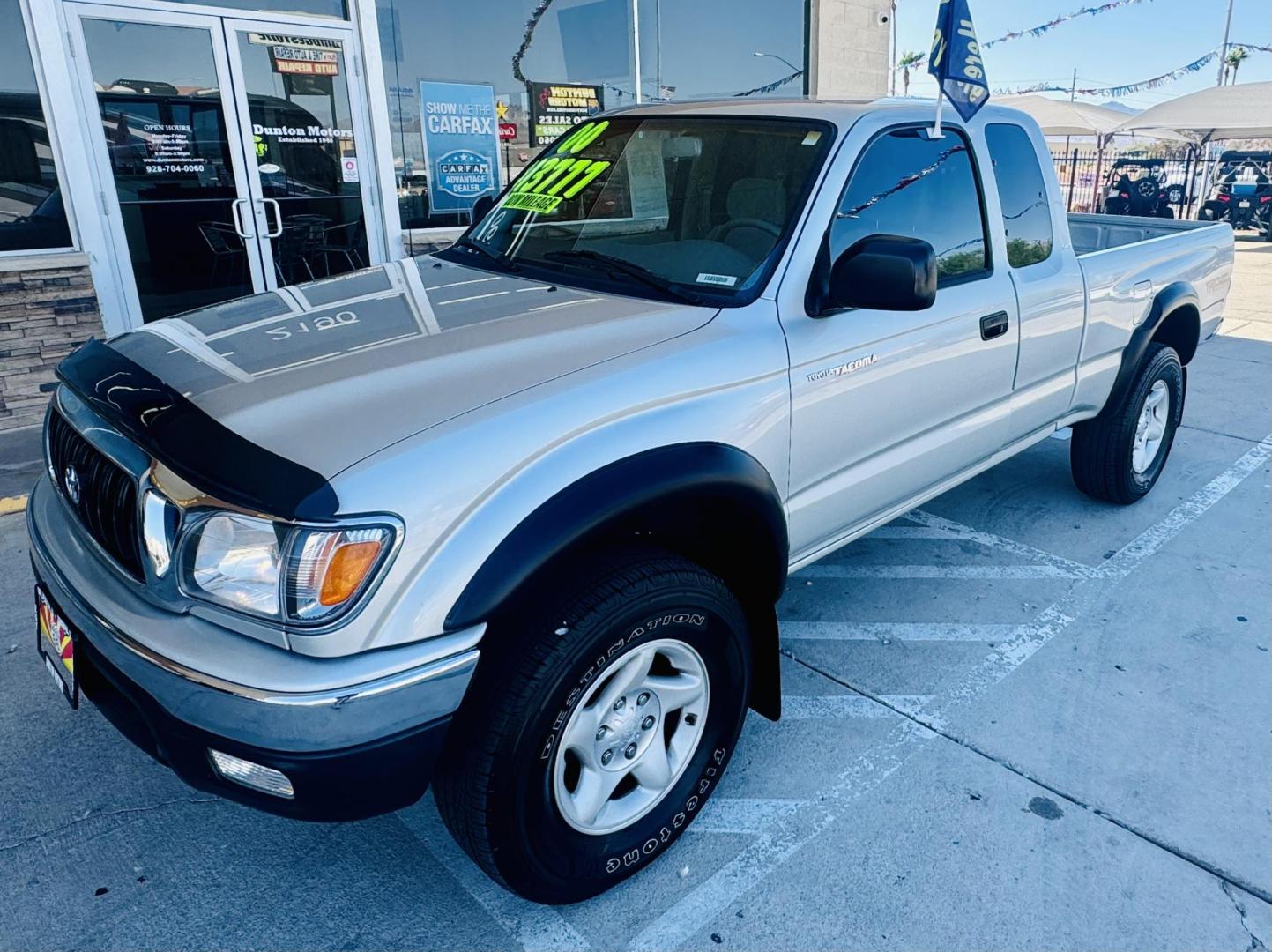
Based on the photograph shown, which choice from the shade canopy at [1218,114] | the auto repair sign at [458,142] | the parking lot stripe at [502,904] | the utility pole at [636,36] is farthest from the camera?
the shade canopy at [1218,114]

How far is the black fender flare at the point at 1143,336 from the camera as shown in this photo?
13.9 feet

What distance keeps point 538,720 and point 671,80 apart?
8.22 m

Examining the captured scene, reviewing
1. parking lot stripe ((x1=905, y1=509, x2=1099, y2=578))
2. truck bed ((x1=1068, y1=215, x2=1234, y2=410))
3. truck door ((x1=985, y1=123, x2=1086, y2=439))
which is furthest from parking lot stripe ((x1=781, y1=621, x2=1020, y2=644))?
truck bed ((x1=1068, y1=215, x2=1234, y2=410))

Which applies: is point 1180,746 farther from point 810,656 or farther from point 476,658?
point 476,658

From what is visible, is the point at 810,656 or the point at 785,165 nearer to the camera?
the point at 785,165

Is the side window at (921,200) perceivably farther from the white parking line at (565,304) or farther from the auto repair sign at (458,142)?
the auto repair sign at (458,142)

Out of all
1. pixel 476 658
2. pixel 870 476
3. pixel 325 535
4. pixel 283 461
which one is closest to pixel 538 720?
pixel 476 658

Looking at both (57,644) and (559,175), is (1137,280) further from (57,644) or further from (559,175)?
(57,644)

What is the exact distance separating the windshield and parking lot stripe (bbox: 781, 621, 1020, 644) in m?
1.52

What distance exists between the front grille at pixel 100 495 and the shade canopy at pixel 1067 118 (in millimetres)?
18601

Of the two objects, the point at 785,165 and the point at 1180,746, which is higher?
the point at 785,165

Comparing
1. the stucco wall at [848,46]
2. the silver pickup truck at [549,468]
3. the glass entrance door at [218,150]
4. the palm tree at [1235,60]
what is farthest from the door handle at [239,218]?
the palm tree at [1235,60]

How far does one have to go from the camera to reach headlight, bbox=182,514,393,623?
5.66 feet

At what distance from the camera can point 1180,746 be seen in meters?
2.85
